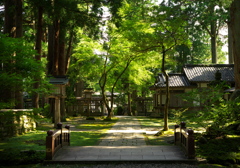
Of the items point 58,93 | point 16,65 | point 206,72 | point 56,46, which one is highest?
point 56,46

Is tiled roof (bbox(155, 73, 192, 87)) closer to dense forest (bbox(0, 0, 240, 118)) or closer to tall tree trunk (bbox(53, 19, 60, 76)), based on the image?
dense forest (bbox(0, 0, 240, 118))

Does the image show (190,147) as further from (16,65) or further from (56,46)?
(56,46)

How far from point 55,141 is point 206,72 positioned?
21.6 metres

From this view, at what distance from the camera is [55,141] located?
25.6 ft

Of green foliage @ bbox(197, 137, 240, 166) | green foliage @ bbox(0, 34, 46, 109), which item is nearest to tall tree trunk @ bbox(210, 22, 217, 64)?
green foliage @ bbox(197, 137, 240, 166)

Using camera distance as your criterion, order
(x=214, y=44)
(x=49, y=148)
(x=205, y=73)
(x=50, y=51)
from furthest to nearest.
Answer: (x=214, y=44), (x=205, y=73), (x=50, y=51), (x=49, y=148)

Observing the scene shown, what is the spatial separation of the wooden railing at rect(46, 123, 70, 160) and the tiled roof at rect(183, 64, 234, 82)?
18.0 metres

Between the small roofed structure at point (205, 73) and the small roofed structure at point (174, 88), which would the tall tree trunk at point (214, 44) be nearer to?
the small roofed structure at point (205, 73)

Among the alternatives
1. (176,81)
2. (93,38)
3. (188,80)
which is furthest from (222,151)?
(188,80)

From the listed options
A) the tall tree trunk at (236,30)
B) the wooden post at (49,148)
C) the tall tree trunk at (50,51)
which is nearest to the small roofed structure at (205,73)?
the tall tree trunk at (236,30)

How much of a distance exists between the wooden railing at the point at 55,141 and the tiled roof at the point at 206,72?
709 inches

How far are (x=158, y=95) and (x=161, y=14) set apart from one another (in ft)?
53.3

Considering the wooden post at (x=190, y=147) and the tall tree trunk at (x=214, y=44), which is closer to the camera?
the wooden post at (x=190, y=147)

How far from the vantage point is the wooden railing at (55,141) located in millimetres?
7086
